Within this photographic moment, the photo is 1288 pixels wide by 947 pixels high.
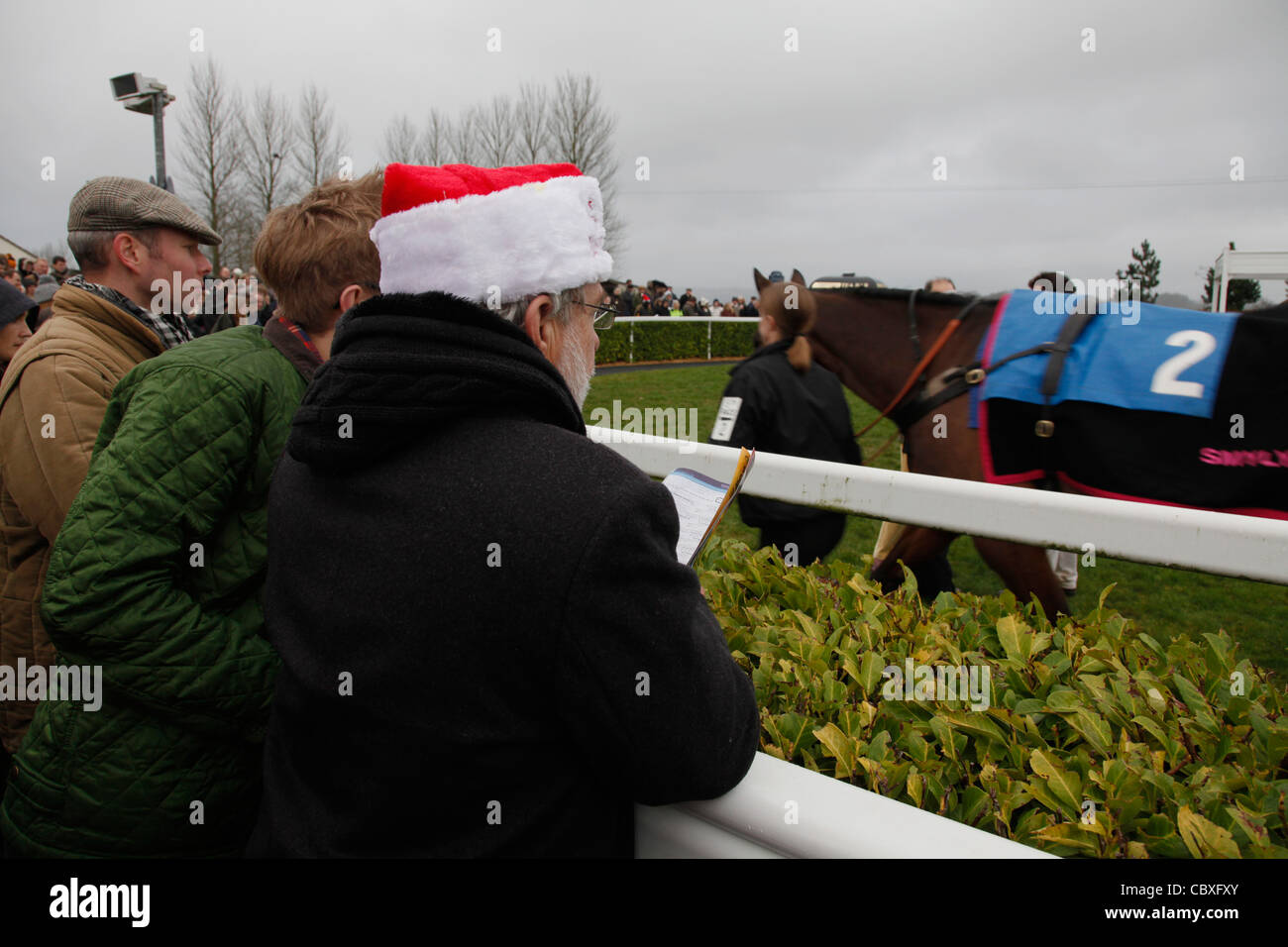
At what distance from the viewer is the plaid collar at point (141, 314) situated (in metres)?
2.19

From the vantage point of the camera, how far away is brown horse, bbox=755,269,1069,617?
322cm

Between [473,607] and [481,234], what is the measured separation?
1.80 feet

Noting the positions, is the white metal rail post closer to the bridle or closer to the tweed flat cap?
the bridle

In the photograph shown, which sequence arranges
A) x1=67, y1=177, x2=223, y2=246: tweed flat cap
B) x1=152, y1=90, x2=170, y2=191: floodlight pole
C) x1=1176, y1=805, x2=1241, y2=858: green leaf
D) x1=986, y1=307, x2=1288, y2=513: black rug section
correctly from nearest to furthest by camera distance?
x1=1176, y1=805, x2=1241, y2=858: green leaf
x1=67, y1=177, x2=223, y2=246: tweed flat cap
x1=986, y1=307, x2=1288, y2=513: black rug section
x1=152, y1=90, x2=170, y2=191: floodlight pole

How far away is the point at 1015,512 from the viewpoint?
1.91 m

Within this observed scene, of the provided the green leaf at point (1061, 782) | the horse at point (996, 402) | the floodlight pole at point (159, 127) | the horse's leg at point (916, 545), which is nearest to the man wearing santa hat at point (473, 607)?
the green leaf at point (1061, 782)

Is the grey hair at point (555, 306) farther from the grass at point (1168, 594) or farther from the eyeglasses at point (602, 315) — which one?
the grass at point (1168, 594)

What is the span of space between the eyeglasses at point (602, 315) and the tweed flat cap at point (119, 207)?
1626 millimetres

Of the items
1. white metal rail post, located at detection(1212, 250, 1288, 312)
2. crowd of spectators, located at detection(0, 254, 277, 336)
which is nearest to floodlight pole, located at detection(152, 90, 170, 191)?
crowd of spectators, located at detection(0, 254, 277, 336)

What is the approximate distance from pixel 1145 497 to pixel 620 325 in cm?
1771

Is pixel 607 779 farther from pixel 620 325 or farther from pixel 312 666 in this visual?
pixel 620 325

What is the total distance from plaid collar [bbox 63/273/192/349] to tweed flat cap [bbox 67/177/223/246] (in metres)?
0.17

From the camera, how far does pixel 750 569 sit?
2117mm

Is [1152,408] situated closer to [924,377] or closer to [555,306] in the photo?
[924,377]
